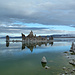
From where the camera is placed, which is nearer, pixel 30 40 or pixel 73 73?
pixel 73 73

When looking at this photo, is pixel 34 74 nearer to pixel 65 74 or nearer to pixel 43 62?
pixel 65 74

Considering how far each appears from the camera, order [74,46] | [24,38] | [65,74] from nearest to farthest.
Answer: [65,74] → [74,46] → [24,38]

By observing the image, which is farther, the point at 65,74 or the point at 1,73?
the point at 1,73

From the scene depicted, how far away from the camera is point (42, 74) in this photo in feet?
51.1

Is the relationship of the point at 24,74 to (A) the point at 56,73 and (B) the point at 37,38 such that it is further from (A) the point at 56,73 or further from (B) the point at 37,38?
(B) the point at 37,38

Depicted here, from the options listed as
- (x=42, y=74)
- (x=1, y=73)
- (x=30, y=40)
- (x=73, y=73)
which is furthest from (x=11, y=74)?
(x=30, y=40)

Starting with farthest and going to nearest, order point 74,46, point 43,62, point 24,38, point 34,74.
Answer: point 24,38 → point 74,46 → point 43,62 → point 34,74

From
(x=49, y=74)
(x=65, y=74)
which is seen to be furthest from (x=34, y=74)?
(x=65, y=74)

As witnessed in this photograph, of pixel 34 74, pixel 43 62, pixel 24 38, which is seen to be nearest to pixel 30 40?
pixel 24 38

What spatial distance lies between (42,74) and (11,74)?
468 cm

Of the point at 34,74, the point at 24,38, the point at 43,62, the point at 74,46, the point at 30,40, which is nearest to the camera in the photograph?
the point at 34,74

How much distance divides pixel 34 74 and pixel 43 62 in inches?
245

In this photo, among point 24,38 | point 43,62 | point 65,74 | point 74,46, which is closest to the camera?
point 65,74

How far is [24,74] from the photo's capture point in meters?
15.9
